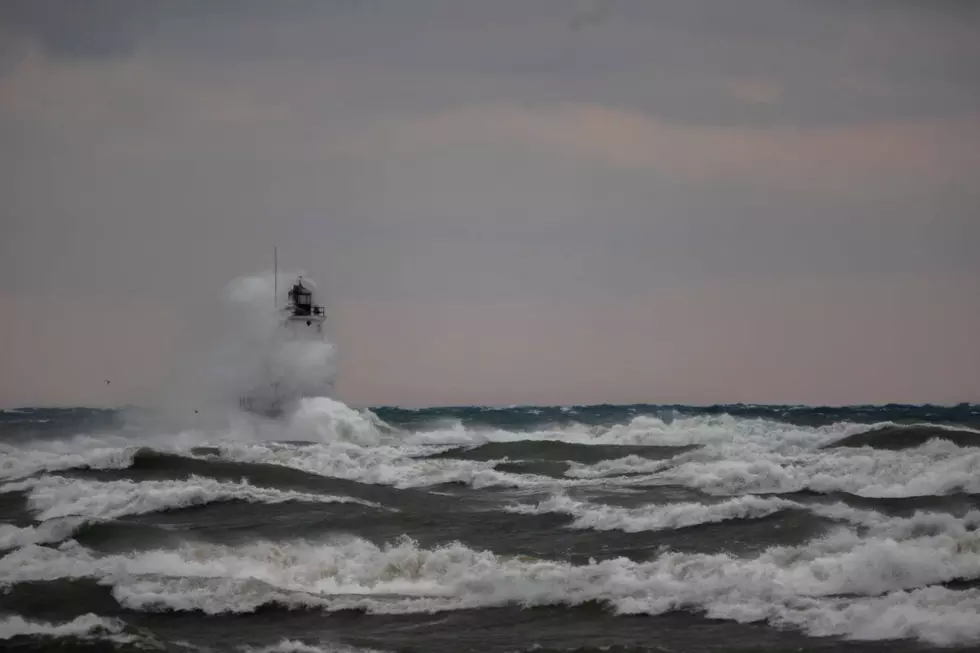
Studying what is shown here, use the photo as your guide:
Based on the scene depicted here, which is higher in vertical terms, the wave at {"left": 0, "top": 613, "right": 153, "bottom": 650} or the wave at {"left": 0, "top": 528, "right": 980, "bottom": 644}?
the wave at {"left": 0, "top": 528, "right": 980, "bottom": 644}

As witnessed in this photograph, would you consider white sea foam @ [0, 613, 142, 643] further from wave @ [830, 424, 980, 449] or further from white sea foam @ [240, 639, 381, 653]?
wave @ [830, 424, 980, 449]

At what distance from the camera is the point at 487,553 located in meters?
21.5

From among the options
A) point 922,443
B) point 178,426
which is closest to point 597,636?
point 922,443

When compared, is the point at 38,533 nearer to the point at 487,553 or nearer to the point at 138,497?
the point at 138,497

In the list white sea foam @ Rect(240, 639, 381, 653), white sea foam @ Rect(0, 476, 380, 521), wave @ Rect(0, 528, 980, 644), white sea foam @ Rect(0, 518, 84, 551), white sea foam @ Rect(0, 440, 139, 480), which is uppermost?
white sea foam @ Rect(0, 440, 139, 480)

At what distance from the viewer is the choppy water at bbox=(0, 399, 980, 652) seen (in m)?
16.9

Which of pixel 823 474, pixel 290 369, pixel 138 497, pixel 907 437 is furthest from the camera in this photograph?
pixel 290 369

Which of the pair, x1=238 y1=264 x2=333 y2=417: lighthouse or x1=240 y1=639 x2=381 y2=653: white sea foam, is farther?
x1=238 y1=264 x2=333 y2=417: lighthouse

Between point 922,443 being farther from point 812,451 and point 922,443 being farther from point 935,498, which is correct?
point 935,498

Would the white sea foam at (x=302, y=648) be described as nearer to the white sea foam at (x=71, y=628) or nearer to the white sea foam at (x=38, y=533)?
the white sea foam at (x=71, y=628)

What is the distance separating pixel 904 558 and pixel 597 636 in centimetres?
562

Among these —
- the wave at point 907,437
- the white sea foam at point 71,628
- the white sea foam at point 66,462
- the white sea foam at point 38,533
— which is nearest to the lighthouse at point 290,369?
the white sea foam at point 66,462

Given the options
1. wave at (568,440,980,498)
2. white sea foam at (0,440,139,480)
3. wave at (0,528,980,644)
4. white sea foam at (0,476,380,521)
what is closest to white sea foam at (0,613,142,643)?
wave at (0,528,980,644)

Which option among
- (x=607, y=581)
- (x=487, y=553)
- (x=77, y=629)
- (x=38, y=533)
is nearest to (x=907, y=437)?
(x=487, y=553)
